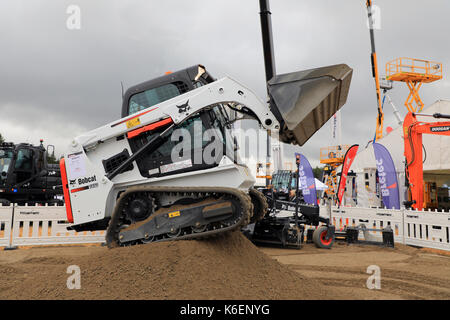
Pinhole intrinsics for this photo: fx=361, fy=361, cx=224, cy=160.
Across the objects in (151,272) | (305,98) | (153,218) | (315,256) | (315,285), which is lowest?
(315,256)

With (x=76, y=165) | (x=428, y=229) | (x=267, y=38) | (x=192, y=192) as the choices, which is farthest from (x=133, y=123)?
(x=428, y=229)

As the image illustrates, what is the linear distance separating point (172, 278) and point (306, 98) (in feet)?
9.66

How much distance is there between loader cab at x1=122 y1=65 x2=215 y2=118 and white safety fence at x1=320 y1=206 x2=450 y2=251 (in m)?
7.53

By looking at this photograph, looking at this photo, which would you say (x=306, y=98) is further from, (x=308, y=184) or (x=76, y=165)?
(x=308, y=184)

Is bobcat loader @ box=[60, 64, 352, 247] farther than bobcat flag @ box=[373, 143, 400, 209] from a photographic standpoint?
No

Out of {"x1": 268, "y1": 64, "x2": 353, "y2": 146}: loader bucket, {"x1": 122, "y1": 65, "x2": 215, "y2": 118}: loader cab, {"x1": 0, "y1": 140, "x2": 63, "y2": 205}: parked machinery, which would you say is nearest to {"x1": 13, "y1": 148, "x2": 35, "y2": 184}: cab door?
{"x1": 0, "y1": 140, "x2": 63, "y2": 205}: parked machinery

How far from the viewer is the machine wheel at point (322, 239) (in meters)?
→ 9.77

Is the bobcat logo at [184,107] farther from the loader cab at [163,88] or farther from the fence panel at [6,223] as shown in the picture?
the fence panel at [6,223]

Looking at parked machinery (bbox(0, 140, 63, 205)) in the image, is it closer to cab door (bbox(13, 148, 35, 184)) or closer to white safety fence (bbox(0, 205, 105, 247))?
cab door (bbox(13, 148, 35, 184))

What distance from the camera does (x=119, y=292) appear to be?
167 inches

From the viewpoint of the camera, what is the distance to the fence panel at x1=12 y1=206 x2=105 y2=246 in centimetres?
945

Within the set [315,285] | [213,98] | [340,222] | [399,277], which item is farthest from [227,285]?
[340,222]

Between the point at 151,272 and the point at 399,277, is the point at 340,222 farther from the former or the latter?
the point at 151,272
